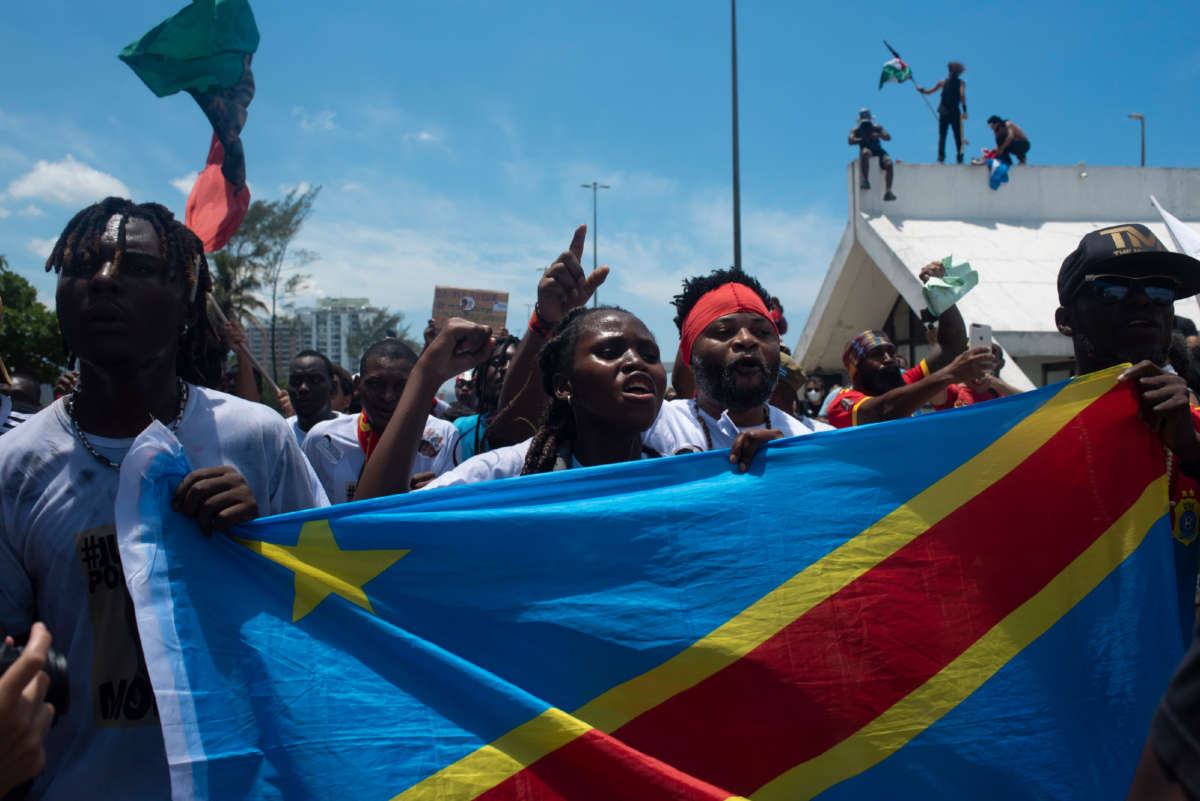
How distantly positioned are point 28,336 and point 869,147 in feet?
67.5

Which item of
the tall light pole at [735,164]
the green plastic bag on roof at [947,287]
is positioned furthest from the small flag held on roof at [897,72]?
the green plastic bag on roof at [947,287]

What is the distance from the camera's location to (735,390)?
2.86 m

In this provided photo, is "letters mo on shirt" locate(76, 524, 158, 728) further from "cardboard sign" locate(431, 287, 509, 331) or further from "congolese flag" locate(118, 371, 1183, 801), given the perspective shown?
"cardboard sign" locate(431, 287, 509, 331)

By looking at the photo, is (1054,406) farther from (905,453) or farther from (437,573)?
(437,573)

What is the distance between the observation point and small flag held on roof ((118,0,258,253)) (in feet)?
14.0

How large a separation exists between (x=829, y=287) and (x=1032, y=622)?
1479 centimetres

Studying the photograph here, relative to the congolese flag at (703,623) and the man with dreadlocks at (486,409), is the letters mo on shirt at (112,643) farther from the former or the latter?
the man with dreadlocks at (486,409)

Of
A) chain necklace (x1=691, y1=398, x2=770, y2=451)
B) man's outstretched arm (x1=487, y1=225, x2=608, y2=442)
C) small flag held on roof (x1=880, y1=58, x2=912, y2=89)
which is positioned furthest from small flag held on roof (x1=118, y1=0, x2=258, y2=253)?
small flag held on roof (x1=880, y1=58, x2=912, y2=89)

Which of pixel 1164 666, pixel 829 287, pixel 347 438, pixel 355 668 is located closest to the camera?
pixel 355 668

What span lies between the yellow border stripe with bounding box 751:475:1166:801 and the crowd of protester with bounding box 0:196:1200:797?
0.27 meters

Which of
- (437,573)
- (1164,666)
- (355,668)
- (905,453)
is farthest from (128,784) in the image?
(1164,666)

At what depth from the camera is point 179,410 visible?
6.15 ft

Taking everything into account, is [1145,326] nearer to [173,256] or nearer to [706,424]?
[706,424]

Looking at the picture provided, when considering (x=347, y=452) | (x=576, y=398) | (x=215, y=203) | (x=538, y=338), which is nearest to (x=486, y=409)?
(x=347, y=452)
